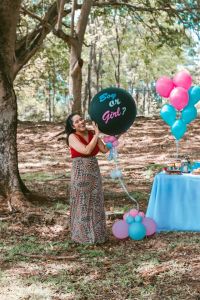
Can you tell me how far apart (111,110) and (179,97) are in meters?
0.96

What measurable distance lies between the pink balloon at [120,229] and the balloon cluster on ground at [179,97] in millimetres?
1466

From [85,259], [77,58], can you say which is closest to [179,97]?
[85,259]

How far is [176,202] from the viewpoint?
6305mm

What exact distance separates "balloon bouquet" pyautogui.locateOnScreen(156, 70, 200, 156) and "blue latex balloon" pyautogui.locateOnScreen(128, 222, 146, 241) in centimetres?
141

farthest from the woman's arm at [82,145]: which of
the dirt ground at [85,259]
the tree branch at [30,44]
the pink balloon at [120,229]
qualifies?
the tree branch at [30,44]

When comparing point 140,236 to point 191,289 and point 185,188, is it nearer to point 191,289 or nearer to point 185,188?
point 185,188

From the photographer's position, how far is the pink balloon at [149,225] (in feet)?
19.7

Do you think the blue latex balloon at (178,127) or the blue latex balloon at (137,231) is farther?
the blue latex balloon at (178,127)

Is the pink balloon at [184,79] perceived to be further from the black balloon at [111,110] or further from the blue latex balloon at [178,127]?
the black balloon at [111,110]

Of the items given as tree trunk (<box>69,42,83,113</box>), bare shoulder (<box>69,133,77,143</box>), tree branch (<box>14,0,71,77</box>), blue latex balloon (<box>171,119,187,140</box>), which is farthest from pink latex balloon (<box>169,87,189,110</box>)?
tree trunk (<box>69,42,83,113</box>)

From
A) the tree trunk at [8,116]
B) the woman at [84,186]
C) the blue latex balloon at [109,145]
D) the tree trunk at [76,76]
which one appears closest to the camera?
the woman at [84,186]

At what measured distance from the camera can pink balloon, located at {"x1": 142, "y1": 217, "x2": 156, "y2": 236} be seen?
19.7 ft

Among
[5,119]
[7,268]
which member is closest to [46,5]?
[5,119]

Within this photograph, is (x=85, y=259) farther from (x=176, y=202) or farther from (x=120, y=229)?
(x=176, y=202)
